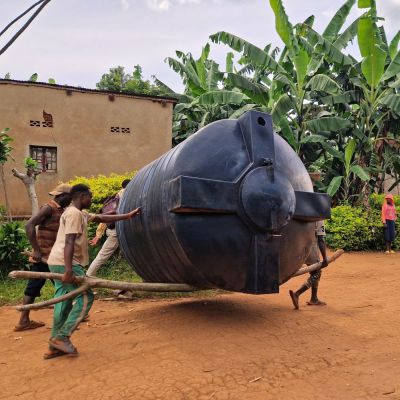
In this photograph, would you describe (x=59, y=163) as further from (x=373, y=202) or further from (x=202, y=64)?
(x=373, y=202)

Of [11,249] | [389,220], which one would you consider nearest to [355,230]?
[389,220]

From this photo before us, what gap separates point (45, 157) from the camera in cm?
1238

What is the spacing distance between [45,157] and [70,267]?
9.81 m

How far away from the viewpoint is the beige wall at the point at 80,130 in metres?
11.9

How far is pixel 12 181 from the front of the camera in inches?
466

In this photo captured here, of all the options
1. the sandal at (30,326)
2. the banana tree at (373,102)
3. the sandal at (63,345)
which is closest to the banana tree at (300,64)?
the banana tree at (373,102)

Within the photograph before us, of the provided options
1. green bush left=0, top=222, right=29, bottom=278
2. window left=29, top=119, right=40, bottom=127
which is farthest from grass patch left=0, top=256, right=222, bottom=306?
window left=29, top=119, right=40, bottom=127

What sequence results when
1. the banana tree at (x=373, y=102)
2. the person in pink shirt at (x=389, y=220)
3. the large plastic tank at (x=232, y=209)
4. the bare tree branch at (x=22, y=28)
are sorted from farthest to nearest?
1. the person in pink shirt at (x=389, y=220)
2. the banana tree at (x=373, y=102)
3. the bare tree branch at (x=22, y=28)
4. the large plastic tank at (x=232, y=209)

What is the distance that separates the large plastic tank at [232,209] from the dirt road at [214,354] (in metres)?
0.59

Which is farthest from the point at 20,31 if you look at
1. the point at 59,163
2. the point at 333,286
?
the point at 59,163

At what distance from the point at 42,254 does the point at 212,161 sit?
2.19m

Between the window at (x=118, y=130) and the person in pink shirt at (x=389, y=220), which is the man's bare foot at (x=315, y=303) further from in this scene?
the window at (x=118, y=130)

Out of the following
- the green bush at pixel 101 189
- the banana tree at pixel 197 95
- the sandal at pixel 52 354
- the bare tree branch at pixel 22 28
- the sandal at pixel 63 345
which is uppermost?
the banana tree at pixel 197 95

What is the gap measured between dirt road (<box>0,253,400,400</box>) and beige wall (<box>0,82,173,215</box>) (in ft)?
25.3
